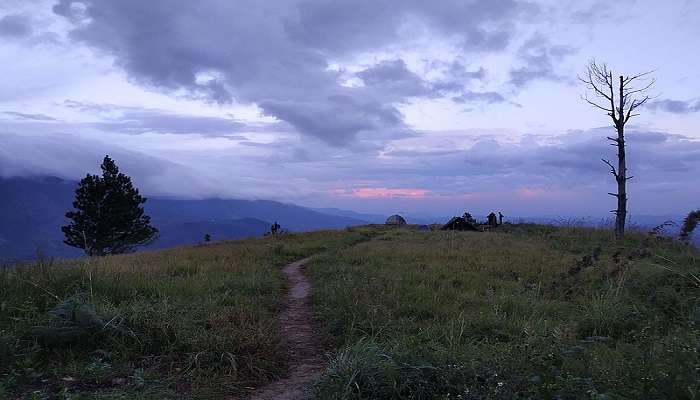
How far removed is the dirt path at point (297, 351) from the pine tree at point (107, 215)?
91.2 ft

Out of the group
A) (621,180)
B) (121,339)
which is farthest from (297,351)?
(621,180)

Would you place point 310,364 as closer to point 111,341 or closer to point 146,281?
point 111,341

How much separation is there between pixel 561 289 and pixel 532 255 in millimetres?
6019

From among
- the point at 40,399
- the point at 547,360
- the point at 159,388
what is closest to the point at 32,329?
the point at 40,399

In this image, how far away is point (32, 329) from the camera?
5180mm

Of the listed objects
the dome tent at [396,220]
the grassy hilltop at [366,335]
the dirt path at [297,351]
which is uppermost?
the dome tent at [396,220]

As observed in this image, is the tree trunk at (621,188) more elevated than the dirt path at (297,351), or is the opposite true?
the tree trunk at (621,188)

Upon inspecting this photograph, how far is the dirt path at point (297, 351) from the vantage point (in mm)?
4594

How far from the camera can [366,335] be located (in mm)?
6000

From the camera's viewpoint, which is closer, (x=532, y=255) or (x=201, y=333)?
(x=201, y=333)

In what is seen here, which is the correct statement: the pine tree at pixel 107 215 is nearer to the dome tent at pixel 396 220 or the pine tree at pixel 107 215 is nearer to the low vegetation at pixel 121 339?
the dome tent at pixel 396 220

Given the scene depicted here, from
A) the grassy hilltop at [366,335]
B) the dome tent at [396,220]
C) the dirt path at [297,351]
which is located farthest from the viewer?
the dome tent at [396,220]

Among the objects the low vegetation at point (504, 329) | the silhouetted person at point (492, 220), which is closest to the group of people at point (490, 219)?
the silhouetted person at point (492, 220)

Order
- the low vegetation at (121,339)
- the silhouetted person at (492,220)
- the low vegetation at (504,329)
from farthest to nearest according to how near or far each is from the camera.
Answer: the silhouetted person at (492,220), the low vegetation at (121,339), the low vegetation at (504,329)
